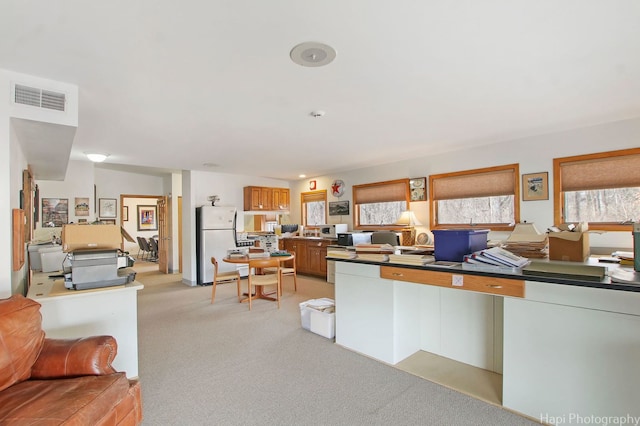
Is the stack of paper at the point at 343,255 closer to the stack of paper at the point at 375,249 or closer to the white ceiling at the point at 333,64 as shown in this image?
the stack of paper at the point at 375,249

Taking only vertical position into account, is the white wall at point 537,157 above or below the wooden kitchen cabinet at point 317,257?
above

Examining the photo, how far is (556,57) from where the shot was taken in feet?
7.00

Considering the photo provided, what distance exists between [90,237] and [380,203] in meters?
4.90

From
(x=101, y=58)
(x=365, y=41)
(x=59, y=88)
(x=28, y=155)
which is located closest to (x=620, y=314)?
(x=365, y=41)

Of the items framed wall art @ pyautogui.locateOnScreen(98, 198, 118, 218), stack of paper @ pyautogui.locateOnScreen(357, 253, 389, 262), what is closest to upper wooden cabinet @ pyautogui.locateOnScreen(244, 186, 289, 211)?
framed wall art @ pyautogui.locateOnScreen(98, 198, 118, 218)

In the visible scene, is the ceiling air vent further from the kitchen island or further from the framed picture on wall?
the framed picture on wall

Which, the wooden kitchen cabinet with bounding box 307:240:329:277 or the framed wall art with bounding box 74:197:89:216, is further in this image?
the wooden kitchen cabinet with bounding box 307:240:329:277

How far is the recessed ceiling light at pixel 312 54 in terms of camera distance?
193 cm

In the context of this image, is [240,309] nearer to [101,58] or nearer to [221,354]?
[221,354]

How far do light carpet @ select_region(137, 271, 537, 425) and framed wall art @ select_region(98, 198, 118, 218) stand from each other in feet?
15.9

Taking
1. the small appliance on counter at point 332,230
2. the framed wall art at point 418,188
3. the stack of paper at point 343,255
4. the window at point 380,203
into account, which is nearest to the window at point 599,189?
the framed wall art at point 418,188

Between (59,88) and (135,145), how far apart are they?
2.07m

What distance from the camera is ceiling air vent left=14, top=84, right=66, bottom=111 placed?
84.9 inches

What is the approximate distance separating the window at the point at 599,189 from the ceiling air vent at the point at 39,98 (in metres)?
5.35
